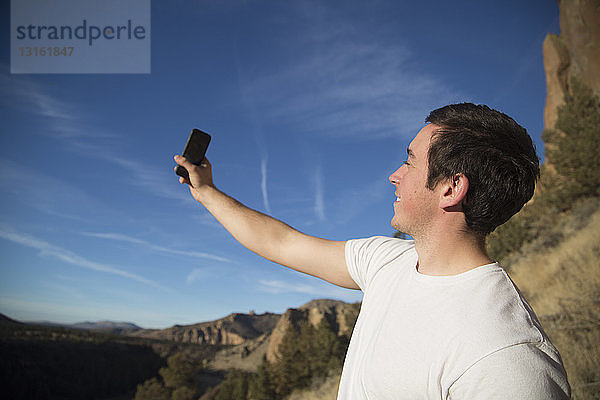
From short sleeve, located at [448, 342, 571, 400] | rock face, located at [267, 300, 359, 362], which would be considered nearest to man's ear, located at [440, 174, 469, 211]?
short sleeve, located at [448, 342, 571, 400]

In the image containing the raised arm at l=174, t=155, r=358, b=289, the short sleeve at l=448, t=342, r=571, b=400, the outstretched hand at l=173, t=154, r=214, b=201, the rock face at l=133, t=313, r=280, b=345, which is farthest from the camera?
the rock face at l=133, t=313, r=280, b=345

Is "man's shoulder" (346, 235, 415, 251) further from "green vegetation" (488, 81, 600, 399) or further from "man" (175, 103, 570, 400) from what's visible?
"green vegetation" (488, 81, 600, 399)

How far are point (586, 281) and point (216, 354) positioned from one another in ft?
299

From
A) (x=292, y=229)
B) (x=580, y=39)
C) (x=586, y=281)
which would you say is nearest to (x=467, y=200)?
(x=292, y=229)

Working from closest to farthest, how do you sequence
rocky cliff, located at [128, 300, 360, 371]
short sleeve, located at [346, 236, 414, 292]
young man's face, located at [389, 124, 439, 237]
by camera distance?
young man's face, located at [389, 124, 439, 237] < short sleeve, located at [346, 236, 414, 292] < rocky cliff, located at [128, 300, 360, 371]

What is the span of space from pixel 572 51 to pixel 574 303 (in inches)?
1272

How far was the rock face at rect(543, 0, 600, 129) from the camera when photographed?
26.7 metres

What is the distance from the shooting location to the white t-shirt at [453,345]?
1.12 meters

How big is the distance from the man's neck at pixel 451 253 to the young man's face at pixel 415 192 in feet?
0.27

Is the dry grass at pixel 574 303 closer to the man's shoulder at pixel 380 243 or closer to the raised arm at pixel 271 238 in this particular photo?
the man's shoulder at pixel 380 243

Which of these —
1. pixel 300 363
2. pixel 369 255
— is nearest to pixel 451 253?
pixel 369 255

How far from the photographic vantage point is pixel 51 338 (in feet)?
275

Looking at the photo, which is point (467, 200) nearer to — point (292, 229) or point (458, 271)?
point (458, 271)

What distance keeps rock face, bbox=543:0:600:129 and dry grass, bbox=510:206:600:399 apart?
56.5 ft
